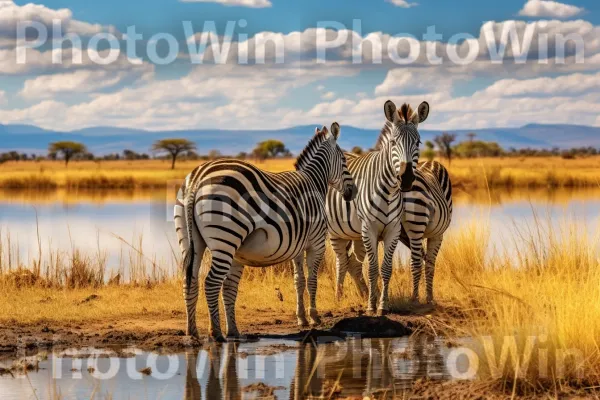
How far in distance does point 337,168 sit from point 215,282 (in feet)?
8.97

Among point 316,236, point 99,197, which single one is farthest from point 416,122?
point 99,197

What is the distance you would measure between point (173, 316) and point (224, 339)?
2.02 metres

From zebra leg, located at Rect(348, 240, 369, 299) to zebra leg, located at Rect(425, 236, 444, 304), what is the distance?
3.48 feet

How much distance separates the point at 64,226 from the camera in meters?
26.4

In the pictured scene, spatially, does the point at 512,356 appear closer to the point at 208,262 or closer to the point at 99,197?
the point at 208,262

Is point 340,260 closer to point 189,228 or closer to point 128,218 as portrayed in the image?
point 189,228

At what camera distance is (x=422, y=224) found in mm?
11586

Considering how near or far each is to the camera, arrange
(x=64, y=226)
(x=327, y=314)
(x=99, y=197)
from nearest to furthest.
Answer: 1. (x=327, y=314)
2. (x=64, y=226)
3. (x=99, y=197)

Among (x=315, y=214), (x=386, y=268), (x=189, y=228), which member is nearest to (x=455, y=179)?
(x=386, y=268)

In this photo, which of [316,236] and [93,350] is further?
[316,236]

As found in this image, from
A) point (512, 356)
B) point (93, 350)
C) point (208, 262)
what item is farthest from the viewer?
point (208, 262)

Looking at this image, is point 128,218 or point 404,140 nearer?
point 404,140

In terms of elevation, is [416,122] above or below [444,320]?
above

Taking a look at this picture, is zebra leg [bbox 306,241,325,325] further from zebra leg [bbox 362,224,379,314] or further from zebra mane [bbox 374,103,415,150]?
zebra mane [bbox 374,103,415,150]
